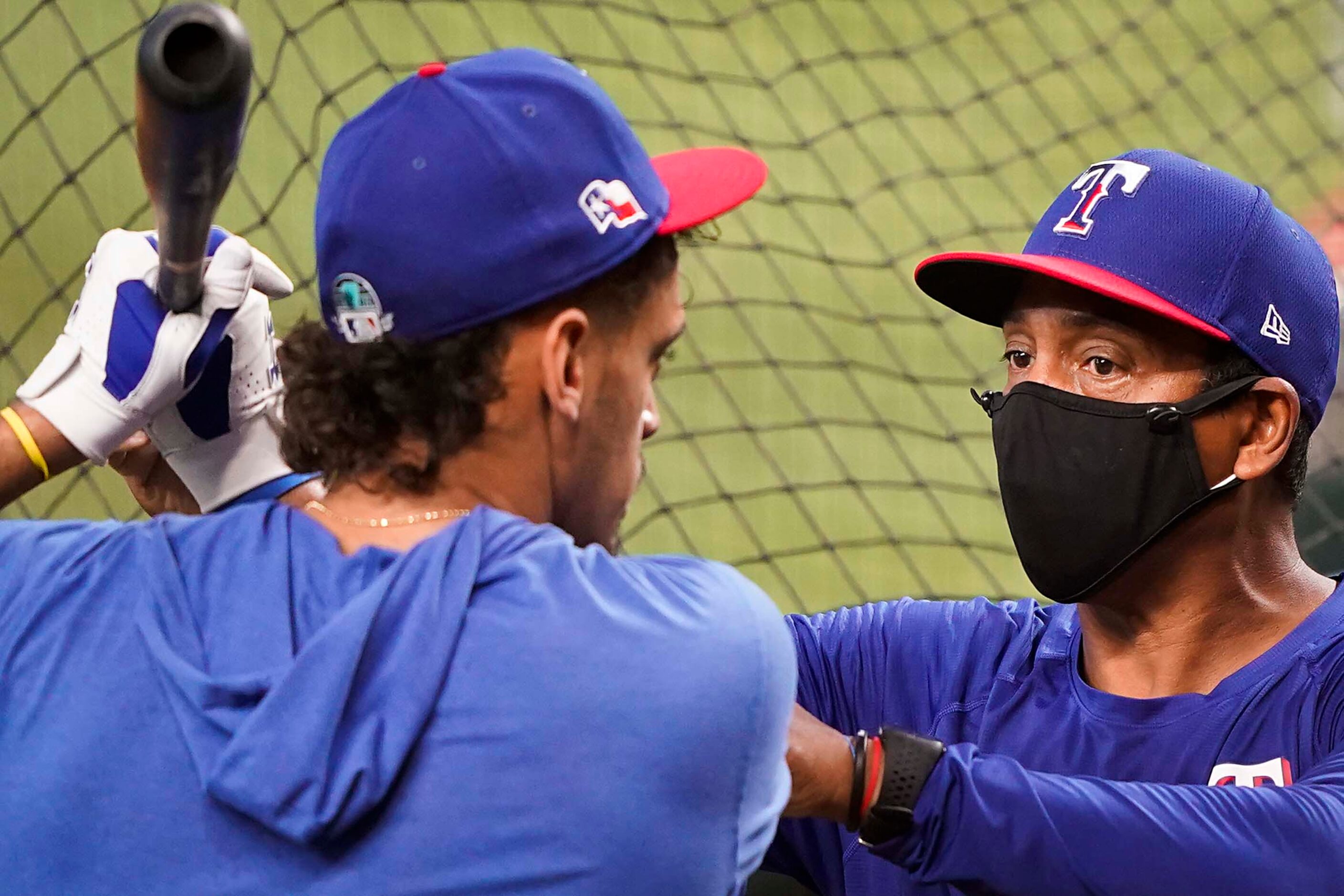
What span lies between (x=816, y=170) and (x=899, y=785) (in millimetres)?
4194

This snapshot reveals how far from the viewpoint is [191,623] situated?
1073 millimetres

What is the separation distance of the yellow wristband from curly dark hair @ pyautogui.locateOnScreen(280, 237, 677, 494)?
283 mm

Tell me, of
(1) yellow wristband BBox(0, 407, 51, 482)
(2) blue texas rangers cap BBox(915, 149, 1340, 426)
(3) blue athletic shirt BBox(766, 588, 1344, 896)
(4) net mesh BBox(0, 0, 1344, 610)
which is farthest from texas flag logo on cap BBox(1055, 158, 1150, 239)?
(4) net mesh BBox(0, 0, 1344, 610)

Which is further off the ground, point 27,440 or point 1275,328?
point 27,440

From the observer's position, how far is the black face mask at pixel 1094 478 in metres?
1.76

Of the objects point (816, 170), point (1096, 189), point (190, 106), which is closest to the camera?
point (190, 106)

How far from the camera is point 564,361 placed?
1207 mm

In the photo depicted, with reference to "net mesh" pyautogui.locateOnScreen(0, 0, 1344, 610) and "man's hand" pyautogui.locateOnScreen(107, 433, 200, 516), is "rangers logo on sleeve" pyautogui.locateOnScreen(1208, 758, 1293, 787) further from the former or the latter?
"net mesh" pyautogui.locateOnScreen(0, 0, 1344, 610)

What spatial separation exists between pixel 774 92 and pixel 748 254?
750mm

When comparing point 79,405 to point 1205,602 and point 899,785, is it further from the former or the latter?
point 1205,602

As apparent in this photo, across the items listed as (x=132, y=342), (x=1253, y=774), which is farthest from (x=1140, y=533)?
(x=132, y=342)

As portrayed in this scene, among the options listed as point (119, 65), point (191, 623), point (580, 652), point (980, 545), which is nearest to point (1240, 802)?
point (580, 652)

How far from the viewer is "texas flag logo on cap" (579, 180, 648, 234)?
3.97 feet

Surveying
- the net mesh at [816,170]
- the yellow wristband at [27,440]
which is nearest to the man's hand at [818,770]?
the yellow wristband at [27,440]
